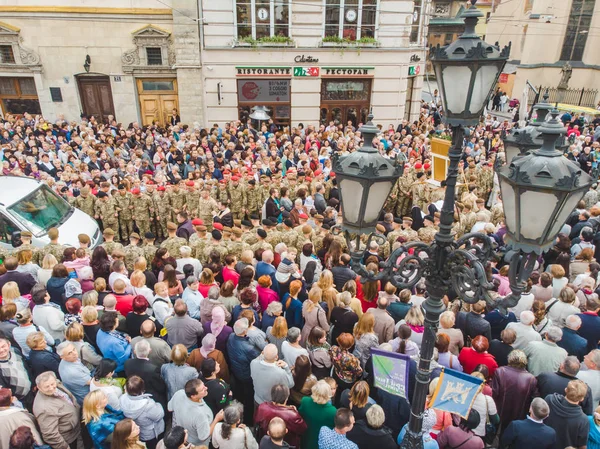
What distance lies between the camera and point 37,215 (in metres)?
9.07

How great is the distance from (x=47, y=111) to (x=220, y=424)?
69.3 feet

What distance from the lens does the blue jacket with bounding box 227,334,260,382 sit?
5324 mm

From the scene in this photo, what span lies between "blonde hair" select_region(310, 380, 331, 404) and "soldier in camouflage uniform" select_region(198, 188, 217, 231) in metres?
6.84

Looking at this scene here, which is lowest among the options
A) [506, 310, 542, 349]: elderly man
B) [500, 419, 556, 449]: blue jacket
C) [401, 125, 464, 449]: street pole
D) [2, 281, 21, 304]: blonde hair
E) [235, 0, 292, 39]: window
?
[500, 419, 556, 449]: blue jacket

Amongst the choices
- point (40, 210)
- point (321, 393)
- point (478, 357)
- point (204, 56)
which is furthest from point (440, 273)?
point (204, 56)

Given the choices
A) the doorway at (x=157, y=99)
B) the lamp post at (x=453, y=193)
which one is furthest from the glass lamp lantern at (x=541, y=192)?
the doorway at (x=157, y=99)

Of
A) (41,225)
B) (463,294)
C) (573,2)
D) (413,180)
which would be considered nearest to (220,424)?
(463,294)

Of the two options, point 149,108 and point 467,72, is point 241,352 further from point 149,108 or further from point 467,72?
point 149,108

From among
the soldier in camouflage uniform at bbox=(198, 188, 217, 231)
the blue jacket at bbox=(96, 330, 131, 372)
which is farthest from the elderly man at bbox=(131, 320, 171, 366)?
the soldier in camouflage uniform at bbox=(198, 188, 217, 231)

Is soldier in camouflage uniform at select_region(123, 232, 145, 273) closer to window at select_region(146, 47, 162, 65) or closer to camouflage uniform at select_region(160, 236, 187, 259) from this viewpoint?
camouflage uniform at select_region(160, 236, 187, 259)

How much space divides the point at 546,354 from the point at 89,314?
5604 mm

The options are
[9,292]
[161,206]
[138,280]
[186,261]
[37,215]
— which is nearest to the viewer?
[9,292]

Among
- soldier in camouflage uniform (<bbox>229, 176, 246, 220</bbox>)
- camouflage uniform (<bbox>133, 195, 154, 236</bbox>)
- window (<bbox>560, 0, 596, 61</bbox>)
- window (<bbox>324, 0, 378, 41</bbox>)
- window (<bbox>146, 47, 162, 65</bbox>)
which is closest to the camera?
camouflage uniform (<bbox>133, 195, 154, 236</bbox>)

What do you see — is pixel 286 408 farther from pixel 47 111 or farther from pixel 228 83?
pixel 47 111
